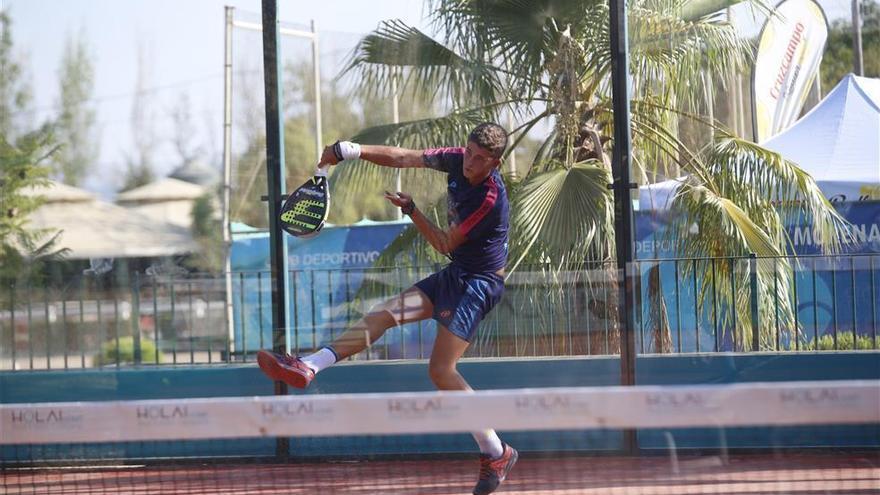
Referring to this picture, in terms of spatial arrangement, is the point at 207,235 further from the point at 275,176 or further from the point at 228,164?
the point at 275,176

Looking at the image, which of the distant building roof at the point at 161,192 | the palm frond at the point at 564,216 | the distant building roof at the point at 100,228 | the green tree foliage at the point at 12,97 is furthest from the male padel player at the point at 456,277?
the green tree foliage at the point at 12,97

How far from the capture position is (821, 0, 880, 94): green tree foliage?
6312 mm

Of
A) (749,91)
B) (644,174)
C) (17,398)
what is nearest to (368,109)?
(644,174)

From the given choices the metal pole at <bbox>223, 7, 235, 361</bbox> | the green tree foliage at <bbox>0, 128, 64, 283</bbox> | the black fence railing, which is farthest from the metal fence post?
the green tree foliage at <bbox>0, 128, 64, 283</bbox>

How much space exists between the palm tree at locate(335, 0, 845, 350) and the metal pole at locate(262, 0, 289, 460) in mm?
534

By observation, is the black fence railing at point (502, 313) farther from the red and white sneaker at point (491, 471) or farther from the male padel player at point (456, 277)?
the red and white sneaker at point (491, 471)

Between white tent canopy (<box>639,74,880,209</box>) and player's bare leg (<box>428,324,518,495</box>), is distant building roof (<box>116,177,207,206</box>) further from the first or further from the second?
white tent canopy (<box>639,74,880,209</box>)

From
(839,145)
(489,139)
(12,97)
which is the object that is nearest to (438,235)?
(489,139)

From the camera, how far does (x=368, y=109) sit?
6812 millimetres

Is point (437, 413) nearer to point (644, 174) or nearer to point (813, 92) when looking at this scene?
point (644, 174)

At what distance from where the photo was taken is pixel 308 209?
19.2 feet

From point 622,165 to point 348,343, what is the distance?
1.95 meters

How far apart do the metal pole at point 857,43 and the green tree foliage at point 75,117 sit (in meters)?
4.50

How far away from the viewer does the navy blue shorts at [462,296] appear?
553 centimetres
